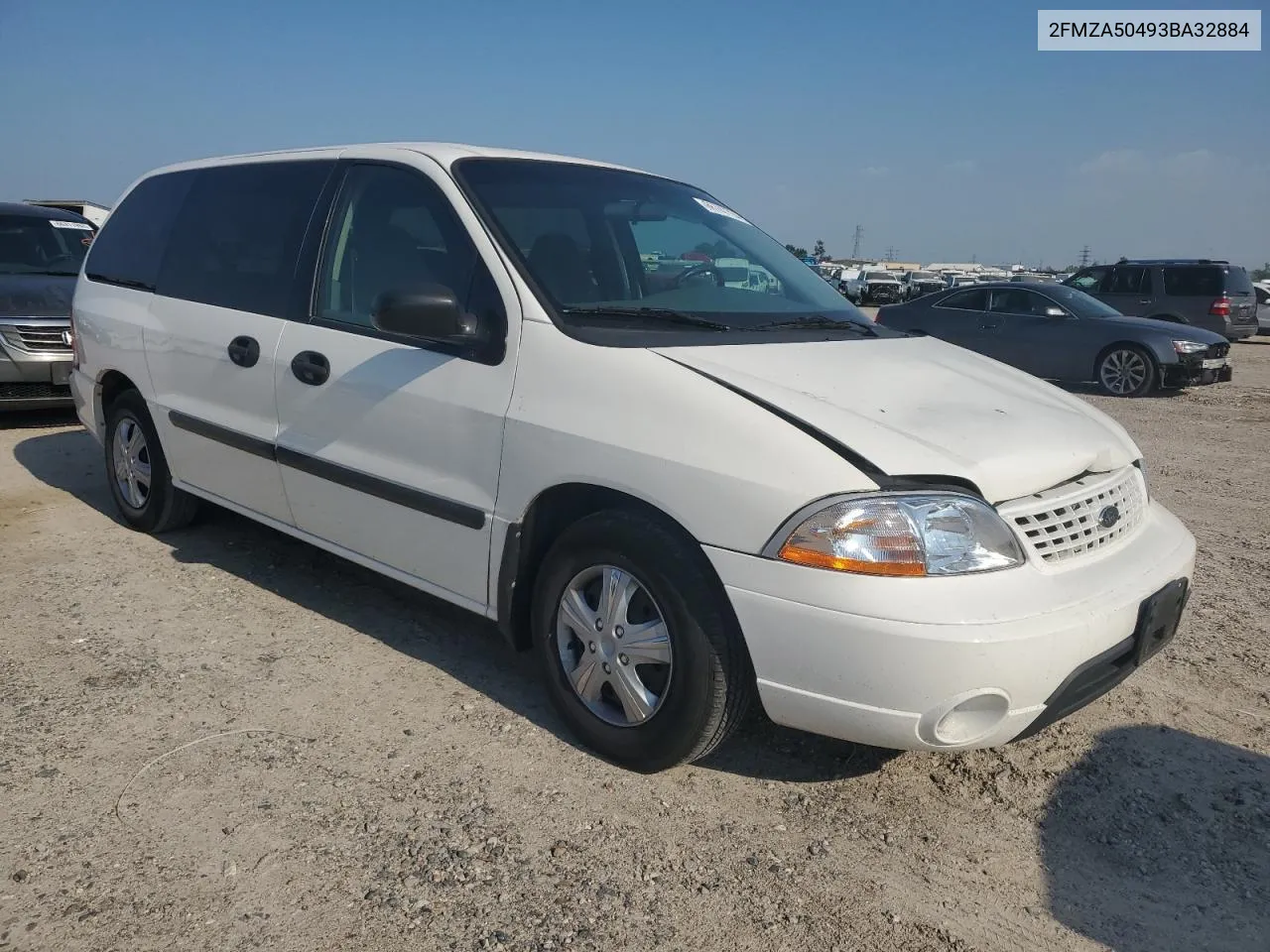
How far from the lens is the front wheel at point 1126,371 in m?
12.2

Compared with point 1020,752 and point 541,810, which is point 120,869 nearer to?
point 541,810

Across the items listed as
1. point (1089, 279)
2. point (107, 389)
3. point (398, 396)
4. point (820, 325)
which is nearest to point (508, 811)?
point (398, 396)

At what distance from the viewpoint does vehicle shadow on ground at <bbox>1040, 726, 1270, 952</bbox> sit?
8.11 ft

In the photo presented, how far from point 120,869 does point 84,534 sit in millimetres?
3206

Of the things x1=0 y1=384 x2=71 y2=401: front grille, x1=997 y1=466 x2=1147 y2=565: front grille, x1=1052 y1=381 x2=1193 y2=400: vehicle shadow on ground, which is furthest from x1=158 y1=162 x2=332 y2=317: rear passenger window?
x1=1052 y1=381 x2=1193 y2=400: vehicle shadow on ground

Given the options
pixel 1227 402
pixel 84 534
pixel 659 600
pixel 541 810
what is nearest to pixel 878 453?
pixel 659 600

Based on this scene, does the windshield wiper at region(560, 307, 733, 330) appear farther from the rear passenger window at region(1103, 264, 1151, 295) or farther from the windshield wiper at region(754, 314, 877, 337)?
the rear passenger window at region(1103, 264, 1151, 295)

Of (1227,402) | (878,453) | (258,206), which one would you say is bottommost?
(1227,402)

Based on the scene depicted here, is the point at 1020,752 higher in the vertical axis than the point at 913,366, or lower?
lower

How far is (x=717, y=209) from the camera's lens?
4398 mm

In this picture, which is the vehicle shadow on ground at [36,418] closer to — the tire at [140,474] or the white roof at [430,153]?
the tire at [140,474]

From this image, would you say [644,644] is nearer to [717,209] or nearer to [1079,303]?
[717,209]

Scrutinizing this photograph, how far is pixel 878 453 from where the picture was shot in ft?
8.62

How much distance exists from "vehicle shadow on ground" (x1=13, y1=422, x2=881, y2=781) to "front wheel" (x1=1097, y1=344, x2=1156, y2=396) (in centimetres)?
1041
